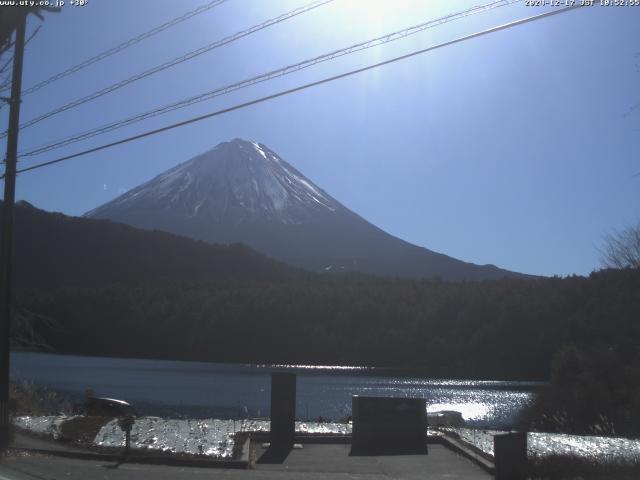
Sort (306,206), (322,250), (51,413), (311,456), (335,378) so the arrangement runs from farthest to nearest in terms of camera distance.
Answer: (306,206) → (322,250) → (335,378) → (51,413) → (311,456)

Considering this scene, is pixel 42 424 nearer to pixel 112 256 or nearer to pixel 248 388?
pixel 248 388

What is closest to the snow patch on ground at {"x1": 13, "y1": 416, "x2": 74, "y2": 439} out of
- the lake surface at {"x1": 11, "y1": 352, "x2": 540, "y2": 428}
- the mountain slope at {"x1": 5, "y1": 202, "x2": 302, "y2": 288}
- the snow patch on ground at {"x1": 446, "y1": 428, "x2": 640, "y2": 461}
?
the snow patch on ground at {"x1": 446, "y1": 428, "x2": 640, "y2": 461}

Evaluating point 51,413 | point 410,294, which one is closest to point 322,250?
point 410,294

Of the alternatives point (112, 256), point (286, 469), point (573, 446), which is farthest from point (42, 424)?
point (112, 256)

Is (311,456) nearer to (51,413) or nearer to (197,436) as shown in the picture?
(197,436)

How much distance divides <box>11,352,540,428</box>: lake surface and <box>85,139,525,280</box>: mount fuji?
86210 mm

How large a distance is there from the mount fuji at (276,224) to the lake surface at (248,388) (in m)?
86.2

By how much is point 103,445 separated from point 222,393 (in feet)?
120

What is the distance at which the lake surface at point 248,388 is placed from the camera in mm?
41188

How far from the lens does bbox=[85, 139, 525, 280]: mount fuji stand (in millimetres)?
172125

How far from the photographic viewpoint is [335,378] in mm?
70688

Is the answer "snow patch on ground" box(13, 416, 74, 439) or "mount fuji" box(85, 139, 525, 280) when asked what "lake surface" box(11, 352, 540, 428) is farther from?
"mount fuji" box(85, 139, 525, 280)

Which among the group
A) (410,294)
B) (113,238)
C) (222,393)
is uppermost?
(113,238)

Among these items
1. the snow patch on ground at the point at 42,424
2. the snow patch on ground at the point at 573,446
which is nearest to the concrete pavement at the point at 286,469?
the snow patch on ground at the point at 573,446
